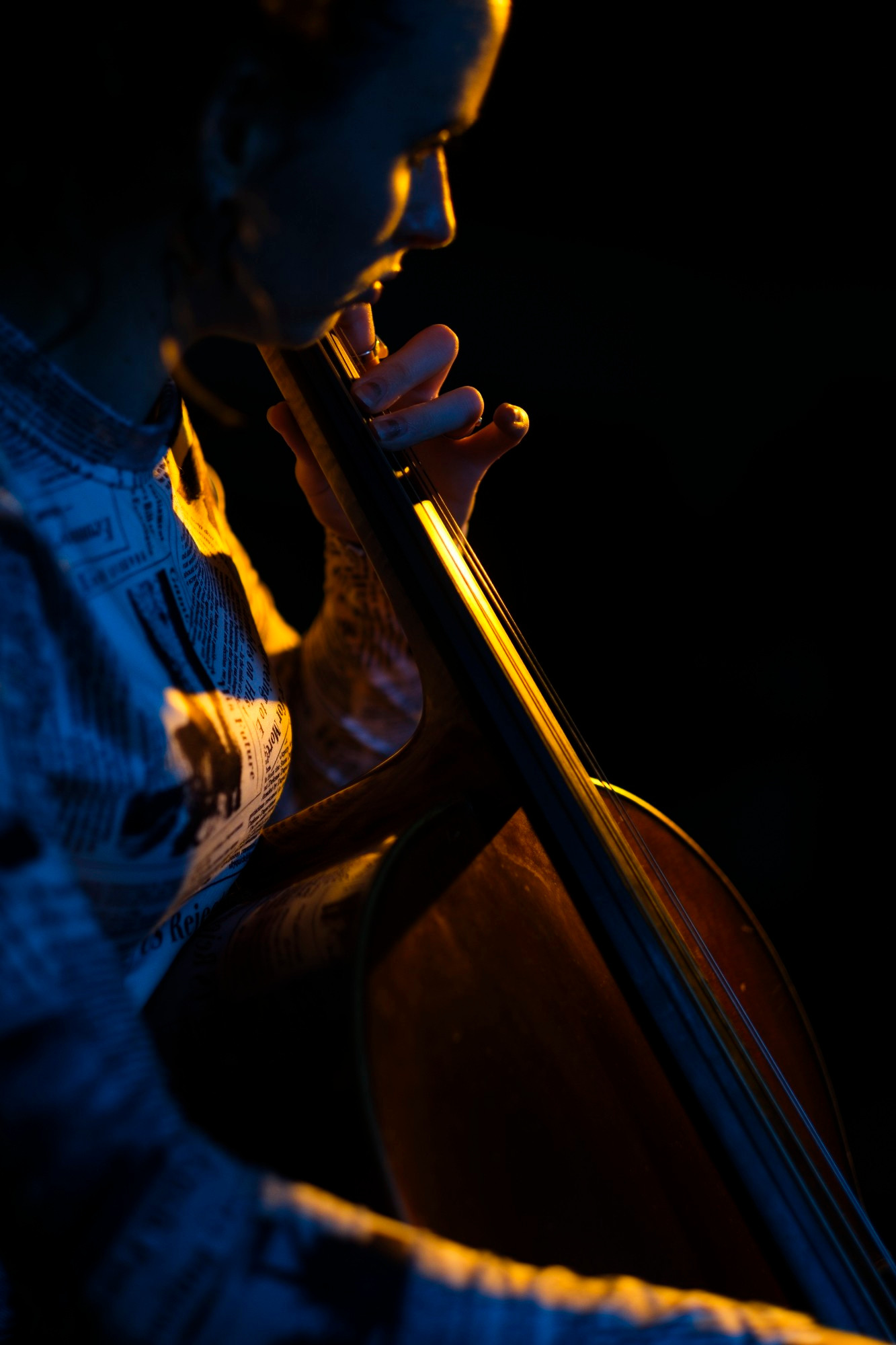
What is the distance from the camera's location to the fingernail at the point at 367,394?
0.69 m

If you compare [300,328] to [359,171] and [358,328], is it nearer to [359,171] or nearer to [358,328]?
[359,171]

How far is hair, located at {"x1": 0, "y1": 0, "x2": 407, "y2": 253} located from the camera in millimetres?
379

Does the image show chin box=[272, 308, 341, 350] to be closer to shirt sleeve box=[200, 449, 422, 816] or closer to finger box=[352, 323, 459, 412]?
finger box=[352, 323, 459, 412]

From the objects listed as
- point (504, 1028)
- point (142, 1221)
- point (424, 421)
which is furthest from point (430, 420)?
point (142, 1221)

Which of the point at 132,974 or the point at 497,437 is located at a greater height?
the point at 497,437

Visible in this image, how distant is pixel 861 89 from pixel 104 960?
4.64 ft

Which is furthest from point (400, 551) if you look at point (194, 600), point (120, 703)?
point (120, 703)

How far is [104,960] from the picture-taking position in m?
0.32

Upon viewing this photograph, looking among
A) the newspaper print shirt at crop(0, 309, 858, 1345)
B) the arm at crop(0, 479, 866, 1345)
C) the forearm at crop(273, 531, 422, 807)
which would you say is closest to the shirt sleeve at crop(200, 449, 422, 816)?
the forearm at crop(273, 531, 422, 807)

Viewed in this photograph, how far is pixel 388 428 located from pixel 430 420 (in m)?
0.05

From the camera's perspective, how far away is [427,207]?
52 cm

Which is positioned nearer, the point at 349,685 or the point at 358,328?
the point at 358,328

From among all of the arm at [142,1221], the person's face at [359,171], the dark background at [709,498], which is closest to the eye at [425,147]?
the person's face at [359,171]

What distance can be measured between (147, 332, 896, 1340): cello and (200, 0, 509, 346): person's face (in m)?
0.20
